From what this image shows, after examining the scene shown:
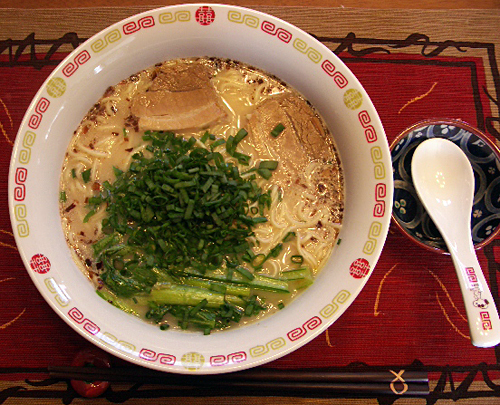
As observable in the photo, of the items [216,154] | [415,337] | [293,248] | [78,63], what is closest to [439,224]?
[415,337]

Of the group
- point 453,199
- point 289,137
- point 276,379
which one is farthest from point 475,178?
point 276,379

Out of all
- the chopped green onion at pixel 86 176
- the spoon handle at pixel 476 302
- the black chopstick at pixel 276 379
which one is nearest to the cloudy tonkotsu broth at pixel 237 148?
the chopped green onion at pixel 86 176

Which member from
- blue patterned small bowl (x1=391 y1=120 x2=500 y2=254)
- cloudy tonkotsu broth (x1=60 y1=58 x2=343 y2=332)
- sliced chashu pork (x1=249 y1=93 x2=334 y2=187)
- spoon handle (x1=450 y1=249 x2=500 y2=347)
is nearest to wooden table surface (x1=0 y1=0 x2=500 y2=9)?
cloudy tonkotsu broth (x1=60 y1=58 x2=343 y2=332)

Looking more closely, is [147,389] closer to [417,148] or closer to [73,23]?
[417,148]

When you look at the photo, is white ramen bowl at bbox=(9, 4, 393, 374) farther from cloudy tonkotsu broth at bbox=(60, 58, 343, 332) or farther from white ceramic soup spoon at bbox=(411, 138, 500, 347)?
white ceramic soup spoon at bbox=(411, 138, 500, 347)

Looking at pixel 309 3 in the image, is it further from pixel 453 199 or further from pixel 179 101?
pixel 453 199

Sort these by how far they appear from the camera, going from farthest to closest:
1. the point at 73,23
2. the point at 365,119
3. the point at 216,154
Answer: the point at 73,23 < the point at 216,154 < the point at 365,119

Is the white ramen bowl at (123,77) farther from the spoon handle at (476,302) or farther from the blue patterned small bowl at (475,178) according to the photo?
the spoon handle at (476,302)

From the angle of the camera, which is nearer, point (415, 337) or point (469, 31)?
point (415, 337)
